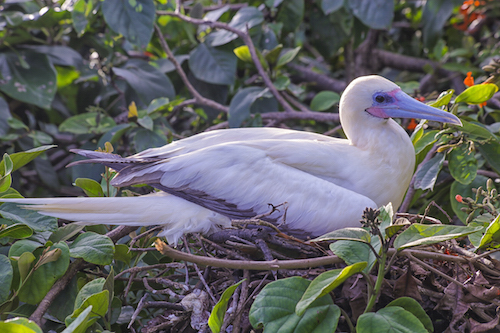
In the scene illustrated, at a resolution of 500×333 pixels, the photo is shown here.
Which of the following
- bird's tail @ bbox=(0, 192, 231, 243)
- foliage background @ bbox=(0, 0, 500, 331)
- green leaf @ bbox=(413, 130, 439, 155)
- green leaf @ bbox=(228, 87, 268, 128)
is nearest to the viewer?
bird's tail @ bbox=(0, 192, 231, 243)

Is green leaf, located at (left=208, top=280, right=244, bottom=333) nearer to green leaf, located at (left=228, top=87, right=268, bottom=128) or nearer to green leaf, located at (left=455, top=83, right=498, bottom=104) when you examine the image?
green leaf, located at (left=455, top=83, right=498, bottom=104)

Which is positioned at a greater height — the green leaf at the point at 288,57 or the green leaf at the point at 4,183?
the green leaf at the point at 288,57

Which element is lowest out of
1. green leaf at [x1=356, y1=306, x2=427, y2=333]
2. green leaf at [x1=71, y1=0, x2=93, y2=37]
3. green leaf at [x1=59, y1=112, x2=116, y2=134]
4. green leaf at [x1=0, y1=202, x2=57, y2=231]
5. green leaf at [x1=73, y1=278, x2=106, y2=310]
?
green leaf at [x1=59, y1=112, x2=116, y2=134]

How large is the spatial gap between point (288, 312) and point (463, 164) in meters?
1.43

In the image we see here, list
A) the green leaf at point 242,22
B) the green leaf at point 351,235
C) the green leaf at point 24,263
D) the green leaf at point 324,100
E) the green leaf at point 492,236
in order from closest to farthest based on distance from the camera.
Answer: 1. the green leaf at point 351,235
2. the green leaf at point 492,236
3. the green leaf at point 24,263
4. the green leaf at point 324,100
5. the green leaf at point 242,22

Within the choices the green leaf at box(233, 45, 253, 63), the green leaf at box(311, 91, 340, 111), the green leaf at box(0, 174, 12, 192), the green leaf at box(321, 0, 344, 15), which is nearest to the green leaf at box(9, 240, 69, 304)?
the green leaf at box(0, 174, 12, 192)

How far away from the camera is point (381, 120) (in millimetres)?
2811

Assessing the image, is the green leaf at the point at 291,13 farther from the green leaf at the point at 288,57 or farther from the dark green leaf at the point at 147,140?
the dark green leaf at the point at 147,140

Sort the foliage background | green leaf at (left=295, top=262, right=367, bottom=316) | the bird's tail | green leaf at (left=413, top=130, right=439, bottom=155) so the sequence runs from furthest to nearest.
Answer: the foliage background, green leaf at (left=413, top=130, right=439, bottom=155), the bird's tail, green leaf at (left=295, top=262, right=367, bottom=316)

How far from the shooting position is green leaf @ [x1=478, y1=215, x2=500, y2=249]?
5.99 ft

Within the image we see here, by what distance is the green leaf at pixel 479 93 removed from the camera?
2594 mm

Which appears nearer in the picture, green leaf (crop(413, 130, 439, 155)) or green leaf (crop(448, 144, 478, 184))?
green leaf (crop(448, 144, 478, 184))

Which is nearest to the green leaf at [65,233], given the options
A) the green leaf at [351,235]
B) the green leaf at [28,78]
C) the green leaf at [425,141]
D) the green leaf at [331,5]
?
the green leaf at [351,235]

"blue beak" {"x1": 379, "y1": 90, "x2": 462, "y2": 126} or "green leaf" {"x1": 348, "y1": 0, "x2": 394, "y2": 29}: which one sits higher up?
"green leaf" {"x1": 348, "y1": 0, "x2": 394, "y2": 29}
